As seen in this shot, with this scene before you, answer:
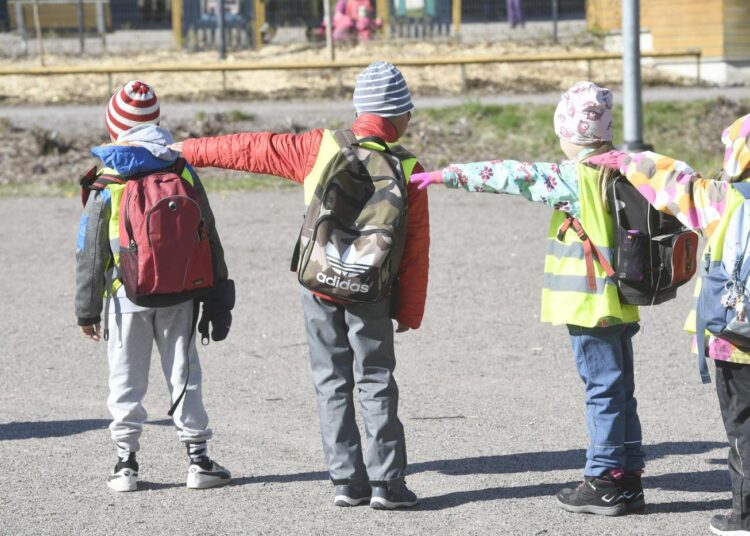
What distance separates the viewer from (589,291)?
4.50 metres

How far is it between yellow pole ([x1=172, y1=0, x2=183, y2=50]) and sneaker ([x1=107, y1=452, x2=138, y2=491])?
18671mm

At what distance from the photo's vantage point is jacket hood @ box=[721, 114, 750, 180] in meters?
4.08

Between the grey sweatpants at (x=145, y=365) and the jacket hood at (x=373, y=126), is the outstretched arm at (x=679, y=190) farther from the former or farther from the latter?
the grey sweatpants at (x=145, y=365)

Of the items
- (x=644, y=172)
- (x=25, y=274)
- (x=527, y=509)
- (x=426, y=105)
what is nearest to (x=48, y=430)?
(x=527, y=509)

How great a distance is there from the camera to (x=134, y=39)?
2292cm

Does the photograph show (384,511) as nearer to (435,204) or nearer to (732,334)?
(732,334)

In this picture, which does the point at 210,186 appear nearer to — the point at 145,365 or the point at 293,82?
the point at 293,82

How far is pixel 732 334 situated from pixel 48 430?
127 inches

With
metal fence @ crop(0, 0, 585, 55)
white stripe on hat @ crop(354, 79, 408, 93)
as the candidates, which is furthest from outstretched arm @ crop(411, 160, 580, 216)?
metal fence @ crop(0, 0, 585, 55)

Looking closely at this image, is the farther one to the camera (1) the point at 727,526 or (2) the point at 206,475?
(2) the point at 206,475

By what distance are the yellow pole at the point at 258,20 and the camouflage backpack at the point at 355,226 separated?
1900cm

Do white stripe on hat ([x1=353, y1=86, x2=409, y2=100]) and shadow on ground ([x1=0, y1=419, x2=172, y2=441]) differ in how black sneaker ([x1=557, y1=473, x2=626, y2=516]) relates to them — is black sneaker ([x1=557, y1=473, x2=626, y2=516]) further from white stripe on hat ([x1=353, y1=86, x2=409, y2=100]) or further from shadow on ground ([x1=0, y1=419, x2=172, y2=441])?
shadow on ground ([x1=0, y1=419, x2=172, y2=441])

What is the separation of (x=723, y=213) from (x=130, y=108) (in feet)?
7.48

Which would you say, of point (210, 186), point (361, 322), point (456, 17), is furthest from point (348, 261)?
point (456, 17)
